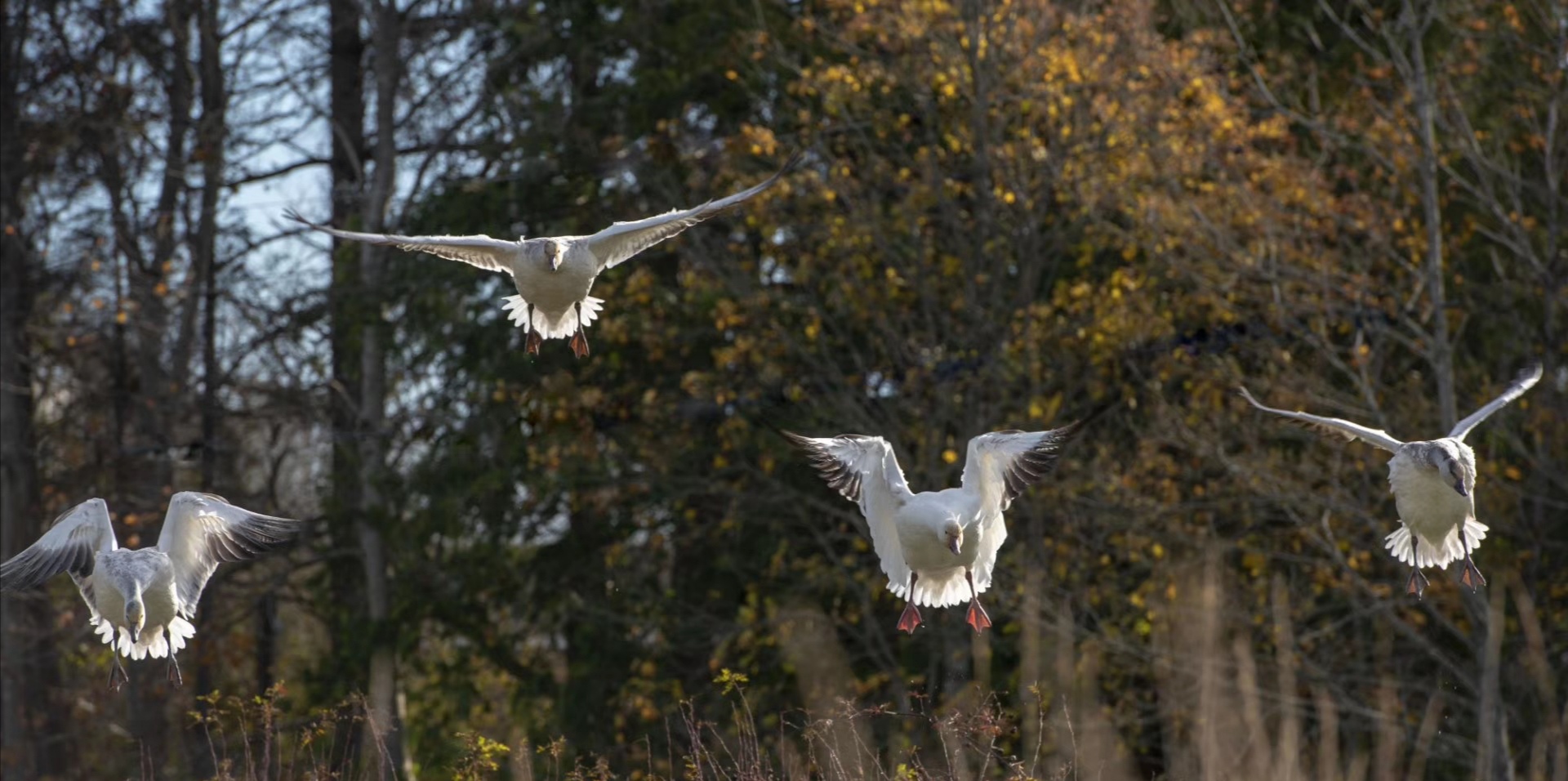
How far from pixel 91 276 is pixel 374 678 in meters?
6.81

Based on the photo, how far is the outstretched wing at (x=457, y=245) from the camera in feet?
32.9

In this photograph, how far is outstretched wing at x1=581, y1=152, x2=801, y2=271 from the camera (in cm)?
1012

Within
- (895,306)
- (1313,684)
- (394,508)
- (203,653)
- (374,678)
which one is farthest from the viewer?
(203,653)

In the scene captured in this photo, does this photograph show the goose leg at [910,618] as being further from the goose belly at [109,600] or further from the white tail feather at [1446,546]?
the goose belly at [109,600]

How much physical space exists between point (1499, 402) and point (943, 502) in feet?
10.6

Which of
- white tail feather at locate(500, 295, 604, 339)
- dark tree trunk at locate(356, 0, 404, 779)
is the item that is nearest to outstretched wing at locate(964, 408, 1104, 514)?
white tail feather at locate(500, 295, 604, 339)

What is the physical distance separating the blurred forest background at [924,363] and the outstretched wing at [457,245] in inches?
180

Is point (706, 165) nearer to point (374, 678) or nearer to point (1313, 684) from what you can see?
point (374, 678)

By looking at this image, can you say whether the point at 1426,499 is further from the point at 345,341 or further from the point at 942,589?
the point at 345,341

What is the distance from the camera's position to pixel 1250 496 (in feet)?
52.4

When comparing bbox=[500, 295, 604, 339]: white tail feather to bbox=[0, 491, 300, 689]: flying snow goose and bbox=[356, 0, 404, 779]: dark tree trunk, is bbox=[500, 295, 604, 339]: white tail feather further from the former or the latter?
bbox=[356, 0, 404, 779]: dark tree trunk

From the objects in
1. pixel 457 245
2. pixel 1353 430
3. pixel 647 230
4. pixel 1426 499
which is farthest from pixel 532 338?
pixel 1426 499

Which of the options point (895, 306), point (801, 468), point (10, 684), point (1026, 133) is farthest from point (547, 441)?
point (10, 684)

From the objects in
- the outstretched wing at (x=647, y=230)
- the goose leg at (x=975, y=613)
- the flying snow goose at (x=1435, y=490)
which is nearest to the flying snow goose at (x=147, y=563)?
the outstretched wing at (x=647, y=230)
